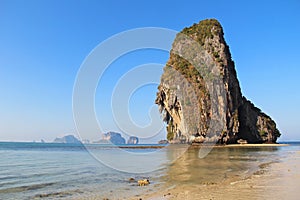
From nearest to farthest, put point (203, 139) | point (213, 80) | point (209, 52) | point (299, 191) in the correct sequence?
point (299, 191), point (203, 139), point (213, 80), point (209, 52)

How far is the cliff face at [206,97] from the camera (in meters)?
79.2

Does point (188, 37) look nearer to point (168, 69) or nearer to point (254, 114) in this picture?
point (168, 69)

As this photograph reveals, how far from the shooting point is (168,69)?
9625 centimetres

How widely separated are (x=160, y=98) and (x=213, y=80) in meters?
22.3

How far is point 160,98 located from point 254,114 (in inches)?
1405

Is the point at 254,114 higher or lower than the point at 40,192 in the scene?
higher

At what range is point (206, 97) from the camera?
3177 inches

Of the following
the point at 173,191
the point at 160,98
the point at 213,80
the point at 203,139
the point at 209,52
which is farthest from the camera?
the point at 160,98

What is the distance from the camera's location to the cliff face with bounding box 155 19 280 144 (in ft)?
260

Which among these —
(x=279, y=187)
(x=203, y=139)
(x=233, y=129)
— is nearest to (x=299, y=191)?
(x=279, y=187)

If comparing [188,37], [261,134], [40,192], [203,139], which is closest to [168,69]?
[188,37]

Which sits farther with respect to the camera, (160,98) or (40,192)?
(160,98)

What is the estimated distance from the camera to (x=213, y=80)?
268 ft

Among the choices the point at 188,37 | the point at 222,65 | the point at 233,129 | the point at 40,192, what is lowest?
the point at 40,192
